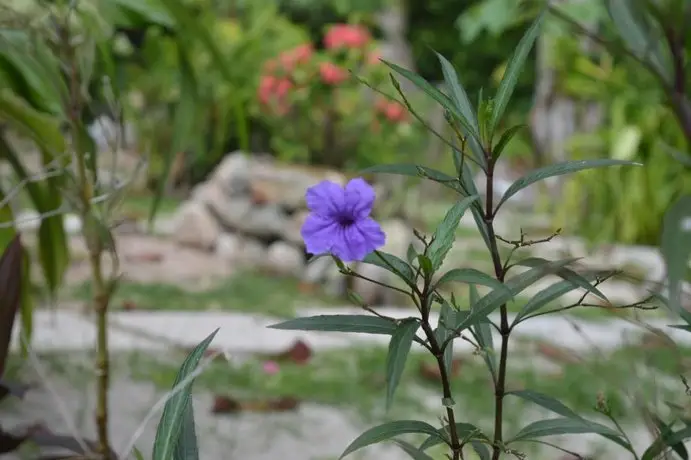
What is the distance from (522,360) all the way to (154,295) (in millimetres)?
1279

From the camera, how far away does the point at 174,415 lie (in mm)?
444

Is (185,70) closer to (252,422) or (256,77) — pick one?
(252,422)

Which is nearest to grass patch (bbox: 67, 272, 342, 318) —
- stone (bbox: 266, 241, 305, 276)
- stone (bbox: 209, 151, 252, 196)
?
stone (bbox: 266, 241, 305, 276)

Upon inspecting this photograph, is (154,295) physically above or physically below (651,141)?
below

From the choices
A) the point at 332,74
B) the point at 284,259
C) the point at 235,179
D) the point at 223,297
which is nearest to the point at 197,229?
the point at 235,179

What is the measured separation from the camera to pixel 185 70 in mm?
973

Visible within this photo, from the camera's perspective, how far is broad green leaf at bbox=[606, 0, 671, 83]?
68 centimetres

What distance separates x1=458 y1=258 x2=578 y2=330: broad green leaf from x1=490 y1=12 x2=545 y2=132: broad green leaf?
0.27 feet

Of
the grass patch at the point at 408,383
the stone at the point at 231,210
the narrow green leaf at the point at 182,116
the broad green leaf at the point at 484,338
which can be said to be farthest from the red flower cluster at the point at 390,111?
the broad green leaf at the point at 484,338

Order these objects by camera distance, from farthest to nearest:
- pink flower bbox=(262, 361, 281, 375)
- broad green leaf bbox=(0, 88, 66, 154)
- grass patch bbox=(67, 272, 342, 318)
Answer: grass patch bbox=(67, 272, 342, 318)
pink flower bbox=(262, 361, 281, 375)
broad green leaf bbox=(0, 88, 66, 154)

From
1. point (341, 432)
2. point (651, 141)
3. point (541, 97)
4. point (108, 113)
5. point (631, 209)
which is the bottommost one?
point (341, 432)

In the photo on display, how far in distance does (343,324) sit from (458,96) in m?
0.14

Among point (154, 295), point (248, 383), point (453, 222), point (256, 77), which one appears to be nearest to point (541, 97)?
point (256, 77)

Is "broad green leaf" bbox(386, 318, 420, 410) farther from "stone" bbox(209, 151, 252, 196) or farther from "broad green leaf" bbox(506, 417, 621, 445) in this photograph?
"stone" bbox(209, 151, 252, 196)
